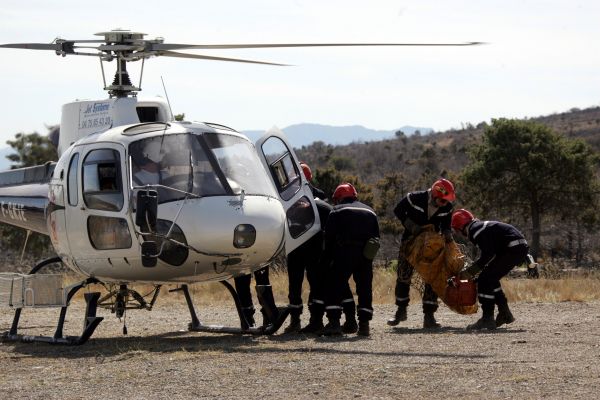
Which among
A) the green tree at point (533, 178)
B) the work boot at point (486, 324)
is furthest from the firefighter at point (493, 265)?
the green tree at point (533, 178)

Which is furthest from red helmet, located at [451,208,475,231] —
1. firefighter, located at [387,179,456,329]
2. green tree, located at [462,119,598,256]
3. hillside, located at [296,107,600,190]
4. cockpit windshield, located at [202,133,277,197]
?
hillside, located at [296,107,600,190]

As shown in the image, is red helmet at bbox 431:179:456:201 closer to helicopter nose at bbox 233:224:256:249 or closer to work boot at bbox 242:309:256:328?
work boot at bbox 242:309:256:328

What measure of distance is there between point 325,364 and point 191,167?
334 centimetres

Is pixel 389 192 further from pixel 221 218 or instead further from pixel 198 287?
pixel 221 218

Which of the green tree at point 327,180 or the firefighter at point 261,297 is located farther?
the green tree at point 327,180

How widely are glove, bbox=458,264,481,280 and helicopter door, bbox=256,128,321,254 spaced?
6.71ft

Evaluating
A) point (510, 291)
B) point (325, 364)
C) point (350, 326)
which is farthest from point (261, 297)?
point (510, 291)

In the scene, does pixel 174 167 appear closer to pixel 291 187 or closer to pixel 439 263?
pixel 291 187

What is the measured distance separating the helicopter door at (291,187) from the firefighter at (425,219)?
1391 mm

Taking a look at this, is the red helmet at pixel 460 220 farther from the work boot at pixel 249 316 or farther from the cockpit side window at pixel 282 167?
the work boot at pixel 249 316

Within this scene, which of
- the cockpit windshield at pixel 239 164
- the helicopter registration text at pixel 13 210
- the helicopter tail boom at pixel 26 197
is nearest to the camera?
the cockpit windshield at pixel 239 164

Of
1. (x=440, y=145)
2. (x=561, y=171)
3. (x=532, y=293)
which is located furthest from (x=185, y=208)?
(x=440, y=145)

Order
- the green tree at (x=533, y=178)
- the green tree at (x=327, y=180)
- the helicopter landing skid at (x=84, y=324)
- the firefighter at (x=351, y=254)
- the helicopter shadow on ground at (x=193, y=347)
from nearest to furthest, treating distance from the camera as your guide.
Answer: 1. the helicopter shadow on ground at (x=193, y=347)
2. the helicopter landing skid at (x=84, y=324)
3. the firefighter at (x=351, y=254)
4. the green tree at (x=533, y=178)
5. the green tree at (x=327, y=180)

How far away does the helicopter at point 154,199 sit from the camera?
12516mm
